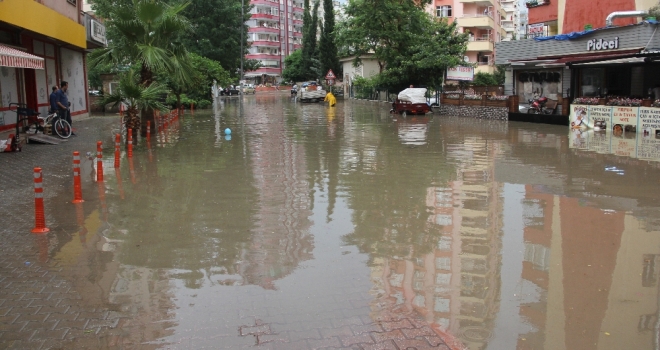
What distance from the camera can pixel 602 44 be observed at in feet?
80.9

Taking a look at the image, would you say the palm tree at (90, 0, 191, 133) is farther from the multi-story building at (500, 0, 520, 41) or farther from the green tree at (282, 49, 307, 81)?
the multi-story building at (500, 0, 520, 41)

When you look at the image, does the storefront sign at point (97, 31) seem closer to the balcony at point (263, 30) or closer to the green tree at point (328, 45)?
the green tree at point (328, 45)

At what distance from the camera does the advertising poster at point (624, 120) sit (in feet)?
64.2

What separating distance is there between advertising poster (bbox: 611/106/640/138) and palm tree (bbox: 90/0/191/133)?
14.4 metres

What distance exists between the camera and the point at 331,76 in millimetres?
58875

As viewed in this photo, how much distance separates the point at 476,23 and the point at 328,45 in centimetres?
2015

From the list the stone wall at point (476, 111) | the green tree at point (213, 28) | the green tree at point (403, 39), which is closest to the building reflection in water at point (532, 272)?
the stone wall at point (476, 111)

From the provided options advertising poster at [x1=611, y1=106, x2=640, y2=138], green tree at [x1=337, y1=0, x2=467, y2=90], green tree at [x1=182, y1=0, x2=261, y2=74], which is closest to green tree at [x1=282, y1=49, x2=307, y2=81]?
green tree at [x1=182, y1=0, x2=261, y2=74]

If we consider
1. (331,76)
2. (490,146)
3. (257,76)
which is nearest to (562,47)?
(490,146)

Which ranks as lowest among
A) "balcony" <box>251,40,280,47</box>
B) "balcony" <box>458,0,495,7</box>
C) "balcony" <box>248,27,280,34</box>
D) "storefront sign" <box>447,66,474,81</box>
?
"storefront sign" <box>447,66,474,81</box>

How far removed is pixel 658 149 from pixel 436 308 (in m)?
12.8

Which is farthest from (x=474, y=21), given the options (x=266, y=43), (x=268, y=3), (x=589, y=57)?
(x=268, y=3)

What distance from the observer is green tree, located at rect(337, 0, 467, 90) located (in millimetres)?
36406

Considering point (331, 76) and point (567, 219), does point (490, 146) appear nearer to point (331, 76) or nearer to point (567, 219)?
point (567, 219)
